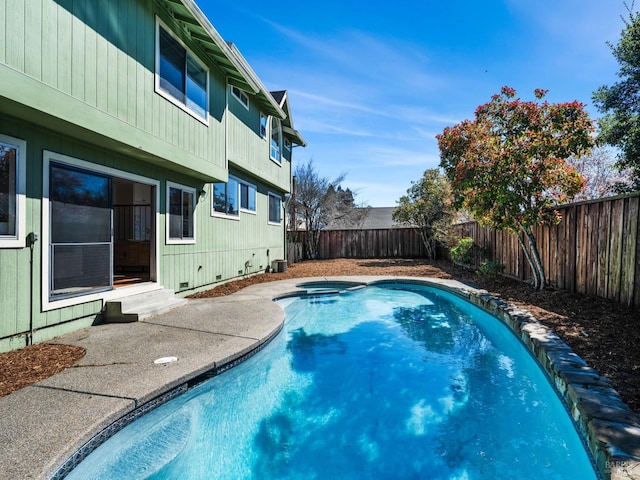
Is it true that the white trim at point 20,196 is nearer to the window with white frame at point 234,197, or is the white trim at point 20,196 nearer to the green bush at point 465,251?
the window with white frame at point 234,197

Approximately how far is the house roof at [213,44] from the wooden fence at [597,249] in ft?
25.9

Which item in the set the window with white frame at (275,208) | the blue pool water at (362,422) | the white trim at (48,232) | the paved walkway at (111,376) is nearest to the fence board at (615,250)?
the blue pool water at (362,422)

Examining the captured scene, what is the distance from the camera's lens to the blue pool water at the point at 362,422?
2650 millimetres

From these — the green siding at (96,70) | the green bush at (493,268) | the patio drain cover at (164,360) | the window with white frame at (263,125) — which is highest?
the window with white frame at (263,125)

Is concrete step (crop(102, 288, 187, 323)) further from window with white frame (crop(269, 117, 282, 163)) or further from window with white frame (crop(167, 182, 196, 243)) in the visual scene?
window with white frame (crop(269, 117, 282, 163))

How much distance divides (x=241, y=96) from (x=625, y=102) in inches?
458

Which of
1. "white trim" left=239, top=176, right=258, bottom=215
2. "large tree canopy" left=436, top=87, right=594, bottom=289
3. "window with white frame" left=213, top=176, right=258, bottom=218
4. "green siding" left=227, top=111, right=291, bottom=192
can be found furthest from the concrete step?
"large tree canopy" left=436, top=87, right=594, bottom=289

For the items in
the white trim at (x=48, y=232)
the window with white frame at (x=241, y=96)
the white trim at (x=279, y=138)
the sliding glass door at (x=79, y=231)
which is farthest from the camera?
the white trim at (x=279, y=138)

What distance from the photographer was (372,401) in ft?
12.5

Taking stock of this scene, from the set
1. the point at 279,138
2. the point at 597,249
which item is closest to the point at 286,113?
the point at 279,138

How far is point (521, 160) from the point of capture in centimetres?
703

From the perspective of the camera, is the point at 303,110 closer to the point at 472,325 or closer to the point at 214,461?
Answer: the point at 472,325

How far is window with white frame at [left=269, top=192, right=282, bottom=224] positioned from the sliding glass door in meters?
7.70

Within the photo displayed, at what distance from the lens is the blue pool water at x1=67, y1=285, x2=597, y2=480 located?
2.65 m
